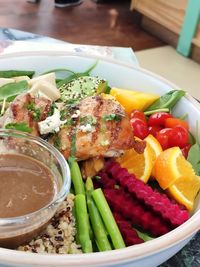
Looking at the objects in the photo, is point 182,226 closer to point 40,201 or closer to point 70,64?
point 40,201

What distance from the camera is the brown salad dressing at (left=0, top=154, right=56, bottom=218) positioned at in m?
0.72

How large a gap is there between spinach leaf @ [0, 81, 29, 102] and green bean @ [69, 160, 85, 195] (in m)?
0.27

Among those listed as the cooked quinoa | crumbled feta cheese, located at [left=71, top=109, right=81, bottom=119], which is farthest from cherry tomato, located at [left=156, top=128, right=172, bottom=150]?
the cooked quinoa

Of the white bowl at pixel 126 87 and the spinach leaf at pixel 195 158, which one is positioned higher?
the white bowl at pixel 126 87

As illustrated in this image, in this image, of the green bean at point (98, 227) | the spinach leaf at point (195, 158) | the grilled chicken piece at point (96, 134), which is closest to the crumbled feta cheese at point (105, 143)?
the grilled chicken piece at point (96, 134)

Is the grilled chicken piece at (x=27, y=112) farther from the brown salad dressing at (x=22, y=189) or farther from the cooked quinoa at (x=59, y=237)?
the cooked quinoa at (x=59, y=237)

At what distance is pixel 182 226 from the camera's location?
2.45 ft

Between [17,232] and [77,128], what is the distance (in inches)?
11.1

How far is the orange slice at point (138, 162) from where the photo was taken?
91cm

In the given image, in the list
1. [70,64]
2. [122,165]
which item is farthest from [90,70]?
[122,165]

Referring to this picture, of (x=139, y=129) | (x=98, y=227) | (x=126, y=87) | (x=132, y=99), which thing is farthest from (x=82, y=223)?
(x=126, y=87)

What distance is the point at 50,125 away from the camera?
0.89m

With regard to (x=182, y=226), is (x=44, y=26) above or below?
below

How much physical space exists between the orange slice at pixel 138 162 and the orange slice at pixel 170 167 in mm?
20
